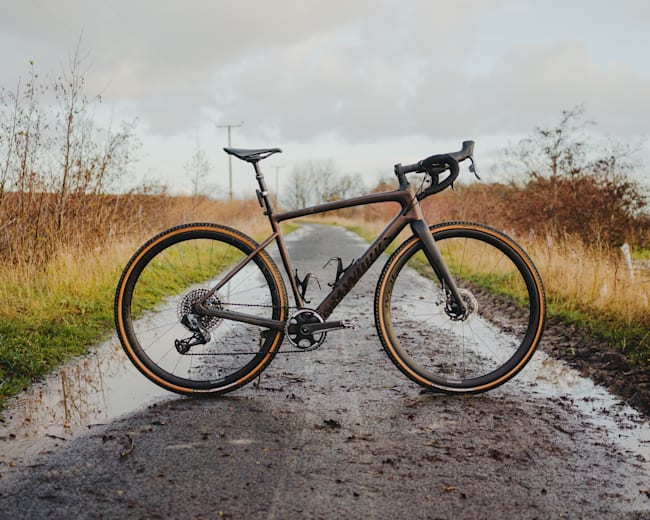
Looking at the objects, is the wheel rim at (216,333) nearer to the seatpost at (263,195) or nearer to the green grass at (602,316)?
the seatpost at (263,195)

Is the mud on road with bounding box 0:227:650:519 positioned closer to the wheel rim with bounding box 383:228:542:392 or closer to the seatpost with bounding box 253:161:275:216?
the wheel rim with bounding box 383:228:542:392

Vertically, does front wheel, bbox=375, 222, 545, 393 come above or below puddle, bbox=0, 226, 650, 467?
→ above

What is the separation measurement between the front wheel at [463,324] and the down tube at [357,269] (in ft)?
0.39

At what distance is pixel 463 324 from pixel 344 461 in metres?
1.81

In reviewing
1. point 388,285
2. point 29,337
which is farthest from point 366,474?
point 29,337

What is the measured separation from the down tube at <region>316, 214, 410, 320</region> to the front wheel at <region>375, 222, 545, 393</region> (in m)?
0.12

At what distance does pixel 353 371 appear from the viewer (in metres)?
4.87

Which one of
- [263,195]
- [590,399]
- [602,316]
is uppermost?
[263,195]

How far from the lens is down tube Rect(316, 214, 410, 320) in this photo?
4.34m

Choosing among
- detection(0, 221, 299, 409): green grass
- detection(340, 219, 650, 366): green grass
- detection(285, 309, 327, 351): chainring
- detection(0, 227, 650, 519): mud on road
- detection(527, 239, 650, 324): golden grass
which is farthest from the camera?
detection(527, 239, 650, 324): golden grass

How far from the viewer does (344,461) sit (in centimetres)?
314

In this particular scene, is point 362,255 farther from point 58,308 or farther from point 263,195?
point 58,308

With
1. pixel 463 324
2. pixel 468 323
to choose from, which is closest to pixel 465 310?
pixel 468 323

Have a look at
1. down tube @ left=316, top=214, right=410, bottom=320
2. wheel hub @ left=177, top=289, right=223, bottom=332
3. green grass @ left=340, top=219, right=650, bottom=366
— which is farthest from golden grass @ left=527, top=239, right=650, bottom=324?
wheel hub @ left=177, top=289, right=223, bottom=332
